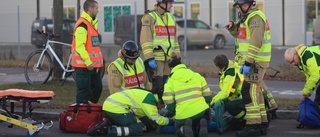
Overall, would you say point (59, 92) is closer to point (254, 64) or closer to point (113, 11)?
point (254, 64)

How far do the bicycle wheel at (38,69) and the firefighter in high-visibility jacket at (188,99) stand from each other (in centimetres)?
598

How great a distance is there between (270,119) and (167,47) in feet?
6.56

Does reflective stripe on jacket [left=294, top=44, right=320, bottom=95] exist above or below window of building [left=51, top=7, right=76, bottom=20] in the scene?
below

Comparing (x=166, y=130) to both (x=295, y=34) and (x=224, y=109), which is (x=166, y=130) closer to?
(x=224, y=109)

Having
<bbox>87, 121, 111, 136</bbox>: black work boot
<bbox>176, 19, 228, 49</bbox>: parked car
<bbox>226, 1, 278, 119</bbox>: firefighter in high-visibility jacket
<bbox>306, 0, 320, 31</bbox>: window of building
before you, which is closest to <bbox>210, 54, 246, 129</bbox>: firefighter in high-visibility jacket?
<bbox>226, 1, 278, 119</bbox>: firefighter in high-visibility jacket

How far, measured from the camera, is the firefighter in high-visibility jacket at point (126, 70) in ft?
34.8

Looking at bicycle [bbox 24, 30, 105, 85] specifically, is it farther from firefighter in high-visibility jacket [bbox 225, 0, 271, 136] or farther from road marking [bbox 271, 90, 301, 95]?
firefighter in high-visibility jacket [bbox 225, 0, 271, 136]

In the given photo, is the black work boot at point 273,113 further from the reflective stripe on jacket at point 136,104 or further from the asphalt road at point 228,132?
the reflective stripe on jacket at point 136,104

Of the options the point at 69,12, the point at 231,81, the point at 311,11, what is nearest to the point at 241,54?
the point at 231,81

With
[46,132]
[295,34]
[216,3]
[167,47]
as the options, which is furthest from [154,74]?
[216,3]

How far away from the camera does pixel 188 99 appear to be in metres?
9.67

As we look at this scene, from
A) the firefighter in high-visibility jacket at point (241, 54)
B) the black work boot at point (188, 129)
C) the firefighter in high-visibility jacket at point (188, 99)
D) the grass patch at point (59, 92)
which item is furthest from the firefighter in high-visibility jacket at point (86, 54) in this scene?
the black work boot at point (188, 129)

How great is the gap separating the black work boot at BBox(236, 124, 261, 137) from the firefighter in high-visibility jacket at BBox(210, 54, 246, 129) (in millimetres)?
479

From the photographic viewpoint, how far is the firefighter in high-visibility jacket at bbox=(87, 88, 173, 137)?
10.1m
